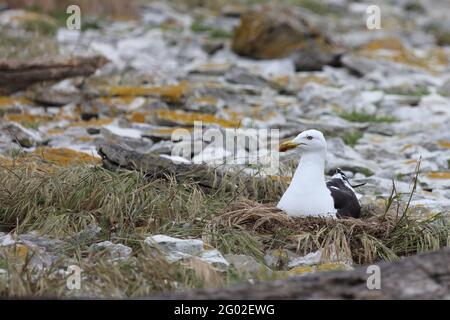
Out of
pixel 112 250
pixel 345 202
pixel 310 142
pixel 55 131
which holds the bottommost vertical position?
pixel 112 250

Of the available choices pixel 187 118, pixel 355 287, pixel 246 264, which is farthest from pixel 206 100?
pixel 355 287

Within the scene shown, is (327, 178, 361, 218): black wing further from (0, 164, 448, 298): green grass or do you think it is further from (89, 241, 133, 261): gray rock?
(89, 241, 133, 261): gray rock

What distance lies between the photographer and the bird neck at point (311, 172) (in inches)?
269

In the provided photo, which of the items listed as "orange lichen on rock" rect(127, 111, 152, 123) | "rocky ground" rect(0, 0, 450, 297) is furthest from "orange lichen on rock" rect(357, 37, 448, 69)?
"orange lichen on rock" rect(127, 111, 152, 123)

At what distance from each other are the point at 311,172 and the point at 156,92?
15.7 ft

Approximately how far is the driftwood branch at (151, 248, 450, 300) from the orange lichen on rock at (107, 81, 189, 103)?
23.0ft

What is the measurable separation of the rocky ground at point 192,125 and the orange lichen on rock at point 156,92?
25 mm

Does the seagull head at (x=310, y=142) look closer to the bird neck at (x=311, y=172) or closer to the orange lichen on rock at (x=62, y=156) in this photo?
the bird neck at (x=311, y=172)

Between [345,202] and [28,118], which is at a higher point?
[28,118]

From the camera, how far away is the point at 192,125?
10344 mm

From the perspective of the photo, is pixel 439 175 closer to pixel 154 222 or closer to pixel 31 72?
pixel 154 222

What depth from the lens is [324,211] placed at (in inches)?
264

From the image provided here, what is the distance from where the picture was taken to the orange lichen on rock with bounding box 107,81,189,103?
1125 centimetres
